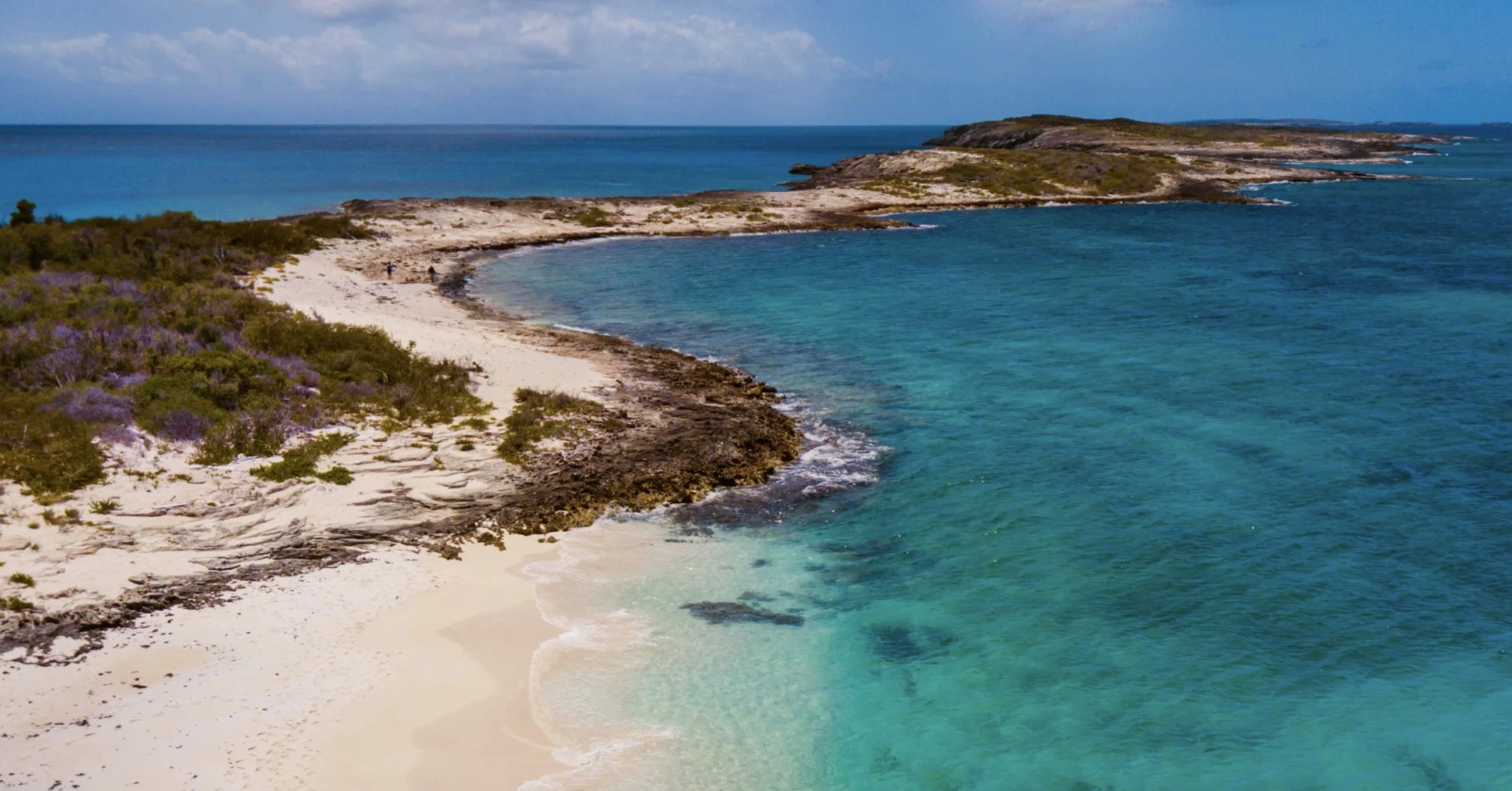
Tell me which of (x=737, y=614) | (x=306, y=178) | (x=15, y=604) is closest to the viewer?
(x=15, y=604)

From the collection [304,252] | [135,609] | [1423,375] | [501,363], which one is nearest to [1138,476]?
[1423,375]

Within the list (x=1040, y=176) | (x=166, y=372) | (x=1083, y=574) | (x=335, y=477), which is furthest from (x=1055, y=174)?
(x=335, y=477)

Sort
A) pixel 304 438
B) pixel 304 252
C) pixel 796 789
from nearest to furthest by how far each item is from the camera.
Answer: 1. pixel 796 789
2. pixel 304 438
3. pixel 304 252

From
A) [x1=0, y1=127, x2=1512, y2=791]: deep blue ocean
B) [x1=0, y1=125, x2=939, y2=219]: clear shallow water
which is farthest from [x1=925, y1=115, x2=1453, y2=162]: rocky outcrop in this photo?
[x1=0, y1=127, x2=1512, y2=791]: deep blue ocean

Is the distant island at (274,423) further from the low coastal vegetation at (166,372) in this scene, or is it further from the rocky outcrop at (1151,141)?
the rocky outcrop at (1151,141)

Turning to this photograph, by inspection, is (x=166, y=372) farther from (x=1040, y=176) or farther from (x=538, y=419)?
(x=1040, y=176)

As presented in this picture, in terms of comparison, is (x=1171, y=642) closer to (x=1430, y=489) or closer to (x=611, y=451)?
(x=1430, y=489)

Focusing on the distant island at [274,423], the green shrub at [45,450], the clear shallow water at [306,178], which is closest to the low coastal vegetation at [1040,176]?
the clear shallow water at [306,178]
